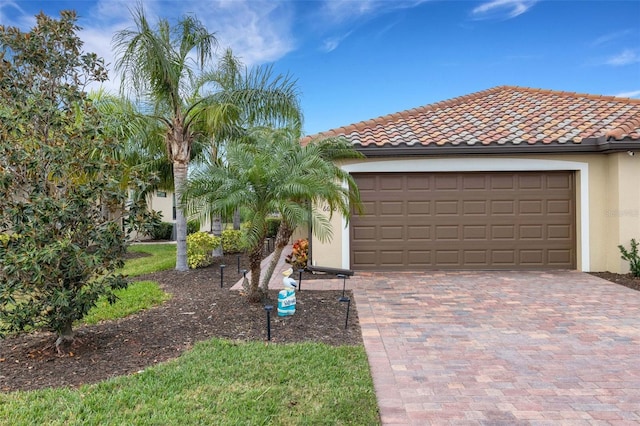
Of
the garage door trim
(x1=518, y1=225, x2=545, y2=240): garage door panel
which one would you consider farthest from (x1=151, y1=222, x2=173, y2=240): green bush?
(x1=518, y1=225, x2=545, y2=240): garage door panel

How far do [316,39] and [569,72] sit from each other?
10.6 meters

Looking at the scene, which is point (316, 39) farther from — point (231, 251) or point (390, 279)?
point (390, 279)

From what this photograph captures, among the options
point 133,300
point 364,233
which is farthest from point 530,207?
point 133,300

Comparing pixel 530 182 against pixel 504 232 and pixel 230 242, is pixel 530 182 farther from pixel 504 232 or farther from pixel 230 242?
pixel 230 242

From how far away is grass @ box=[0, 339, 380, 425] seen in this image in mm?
3291

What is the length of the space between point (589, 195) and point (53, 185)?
1104 cm

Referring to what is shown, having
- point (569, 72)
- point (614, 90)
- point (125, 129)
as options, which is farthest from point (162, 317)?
point (614, 90)

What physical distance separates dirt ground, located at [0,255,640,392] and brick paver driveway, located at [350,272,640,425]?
67 centimetres

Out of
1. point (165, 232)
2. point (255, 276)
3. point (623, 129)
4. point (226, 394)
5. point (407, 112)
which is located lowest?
point (226, 394)

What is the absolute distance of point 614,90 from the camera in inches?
669

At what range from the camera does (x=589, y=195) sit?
9.87 metres

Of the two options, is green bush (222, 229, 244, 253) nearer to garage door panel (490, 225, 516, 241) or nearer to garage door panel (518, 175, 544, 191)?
garage door panel (490, 225, 516, 241)

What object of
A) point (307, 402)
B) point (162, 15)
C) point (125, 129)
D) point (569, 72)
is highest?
point (569, 72)

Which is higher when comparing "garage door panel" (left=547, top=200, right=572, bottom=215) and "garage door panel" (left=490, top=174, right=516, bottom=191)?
"garage door panel" (left=490, top=174, right=516, bottom=191)
